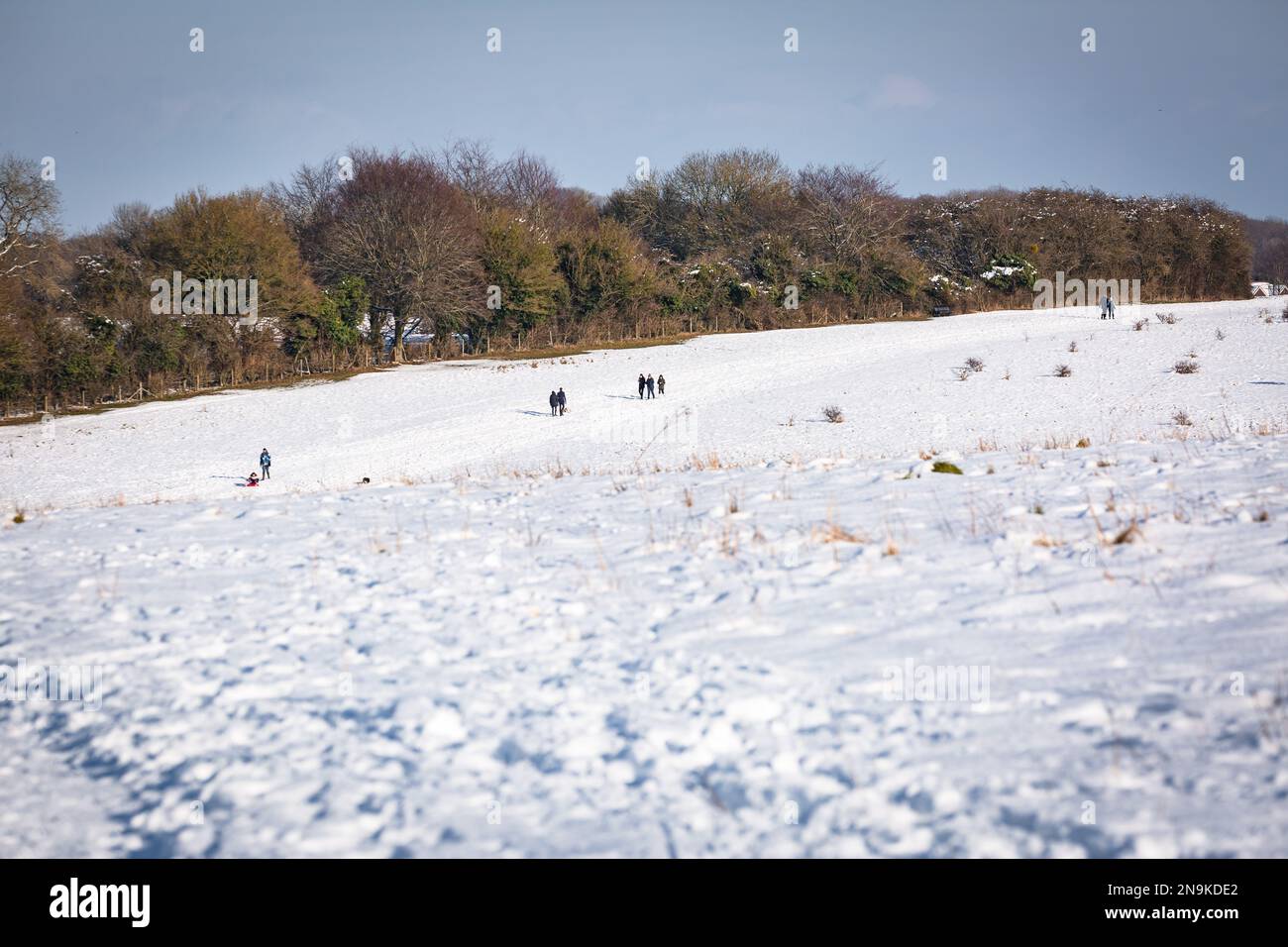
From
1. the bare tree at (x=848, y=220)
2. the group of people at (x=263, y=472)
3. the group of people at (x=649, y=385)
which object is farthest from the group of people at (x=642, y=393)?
the bare tree at (x=848, y=220)

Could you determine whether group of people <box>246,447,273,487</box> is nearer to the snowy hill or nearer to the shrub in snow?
the snowy hill

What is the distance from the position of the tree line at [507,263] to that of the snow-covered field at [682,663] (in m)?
38.9

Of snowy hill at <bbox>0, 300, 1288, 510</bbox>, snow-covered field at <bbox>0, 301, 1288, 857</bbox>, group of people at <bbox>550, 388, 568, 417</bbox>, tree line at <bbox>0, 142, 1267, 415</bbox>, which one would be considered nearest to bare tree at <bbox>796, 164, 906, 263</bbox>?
tree line at <bbox>0, 142, 1267, 415</bbox>

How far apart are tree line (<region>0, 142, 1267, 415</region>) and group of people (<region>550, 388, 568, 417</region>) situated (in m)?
22.9

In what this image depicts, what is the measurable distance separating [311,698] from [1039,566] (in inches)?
226

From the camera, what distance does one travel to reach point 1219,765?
14.1 feet

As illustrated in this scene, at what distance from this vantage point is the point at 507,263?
57.8 m

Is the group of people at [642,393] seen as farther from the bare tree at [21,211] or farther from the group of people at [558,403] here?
the bare tree at [21,211]

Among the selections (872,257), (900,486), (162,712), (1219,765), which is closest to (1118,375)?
(900,486)

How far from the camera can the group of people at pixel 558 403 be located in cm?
3375

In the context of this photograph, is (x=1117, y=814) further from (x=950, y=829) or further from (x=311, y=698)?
(x=311, y=698)

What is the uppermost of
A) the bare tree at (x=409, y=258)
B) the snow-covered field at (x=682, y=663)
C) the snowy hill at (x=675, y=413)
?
the bare tree at (x=409, y=258)

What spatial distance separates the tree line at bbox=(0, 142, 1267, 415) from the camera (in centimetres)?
4438

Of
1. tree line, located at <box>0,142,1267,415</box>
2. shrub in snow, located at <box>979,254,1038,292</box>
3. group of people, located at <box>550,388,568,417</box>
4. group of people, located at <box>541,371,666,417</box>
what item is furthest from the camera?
shrub in snow, located at <box>979,254,1038,292</box>
